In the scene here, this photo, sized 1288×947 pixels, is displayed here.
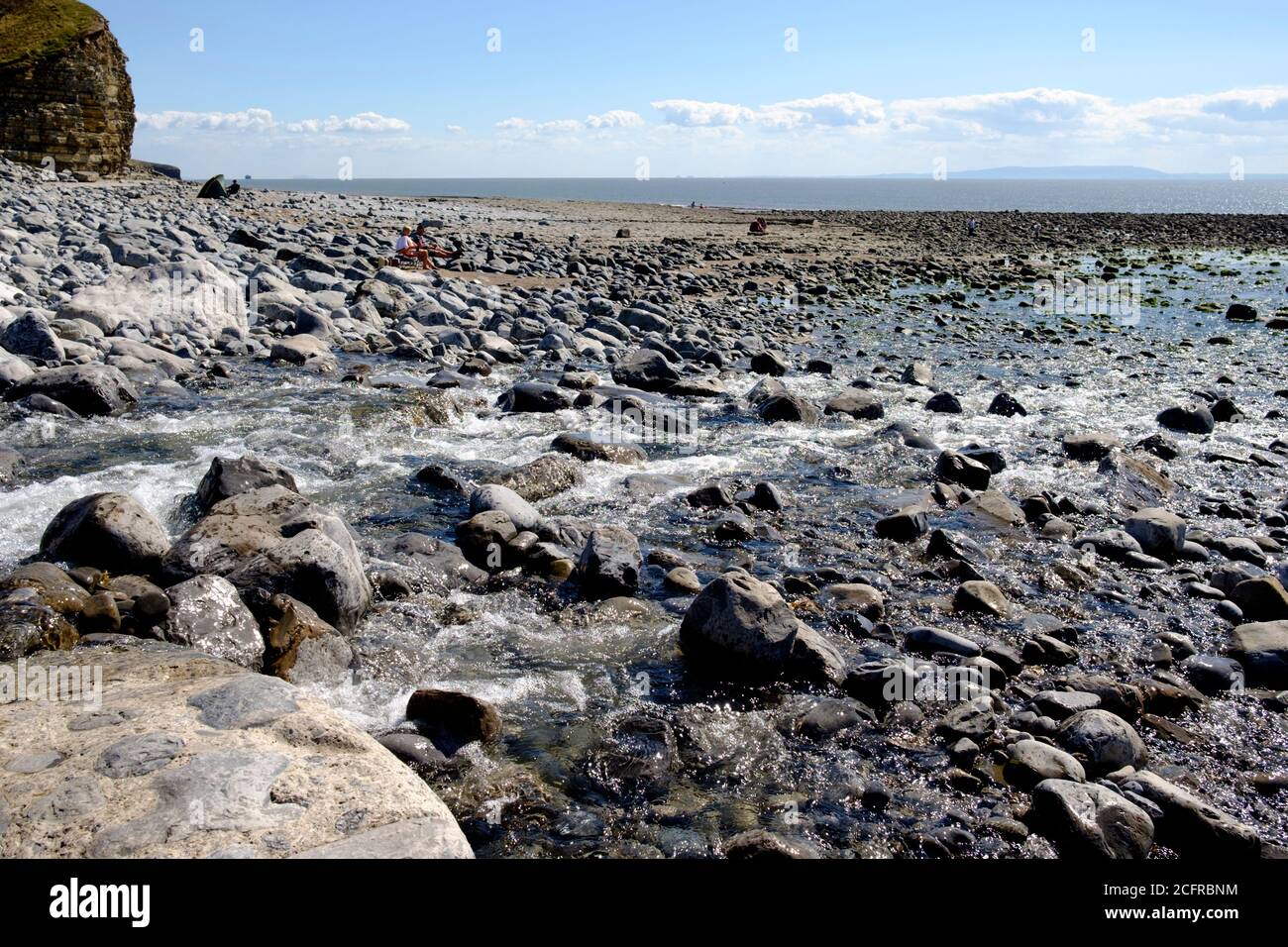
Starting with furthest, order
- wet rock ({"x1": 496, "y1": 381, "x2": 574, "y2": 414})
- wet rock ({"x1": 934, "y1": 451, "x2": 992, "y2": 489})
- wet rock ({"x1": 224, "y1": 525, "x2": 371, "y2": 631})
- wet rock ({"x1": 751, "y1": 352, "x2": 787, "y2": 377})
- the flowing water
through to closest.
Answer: wet rock ({"x1": 751, "y1": 352, "x2": 787, "y2": 377})
wet rock ({"x1": 496, "y1": 381, "x2": 574, "y2": 414})
wet rock ({"x1": 934, "y1": 451, "x2": 992, "y2": 489})
wet rock ({"x1": 224, "y1": 525, "x2": 371, "y2": 631})
the flowing water

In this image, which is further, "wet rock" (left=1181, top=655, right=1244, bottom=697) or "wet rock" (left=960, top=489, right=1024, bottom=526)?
"wet rock" (left=960, top=489, right=1024, bottom=526)

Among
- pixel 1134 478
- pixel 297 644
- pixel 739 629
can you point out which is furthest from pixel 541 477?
pixel 1134 478

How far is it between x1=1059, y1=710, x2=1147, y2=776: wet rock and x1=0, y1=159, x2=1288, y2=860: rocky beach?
0.02 metres

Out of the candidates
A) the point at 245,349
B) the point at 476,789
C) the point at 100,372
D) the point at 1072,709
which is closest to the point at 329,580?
the point at 476,789

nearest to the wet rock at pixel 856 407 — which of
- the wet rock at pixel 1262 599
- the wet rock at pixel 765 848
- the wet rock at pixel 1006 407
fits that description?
the wet rock at pixel 1006 407

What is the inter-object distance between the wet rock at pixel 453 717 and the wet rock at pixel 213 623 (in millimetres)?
1047

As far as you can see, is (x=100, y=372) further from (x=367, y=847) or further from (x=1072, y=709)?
(x=1072, y=709)

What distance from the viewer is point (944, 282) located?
91.2 ft

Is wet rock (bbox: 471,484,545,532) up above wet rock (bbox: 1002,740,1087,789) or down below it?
above

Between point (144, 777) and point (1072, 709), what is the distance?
15.3ft

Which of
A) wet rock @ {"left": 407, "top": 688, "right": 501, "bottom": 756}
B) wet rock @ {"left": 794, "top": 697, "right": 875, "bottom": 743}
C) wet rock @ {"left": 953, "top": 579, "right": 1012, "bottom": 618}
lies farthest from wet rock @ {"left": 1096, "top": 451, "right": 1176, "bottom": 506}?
wet rock @ {"left": 407, "top": 688, "right": 501, "bottom": 756}

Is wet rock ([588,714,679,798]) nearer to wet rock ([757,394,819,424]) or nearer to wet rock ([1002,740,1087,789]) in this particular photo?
wet rock ([1002,740,1087,789])

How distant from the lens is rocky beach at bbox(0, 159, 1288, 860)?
389 centimetres

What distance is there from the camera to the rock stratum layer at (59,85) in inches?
1346
